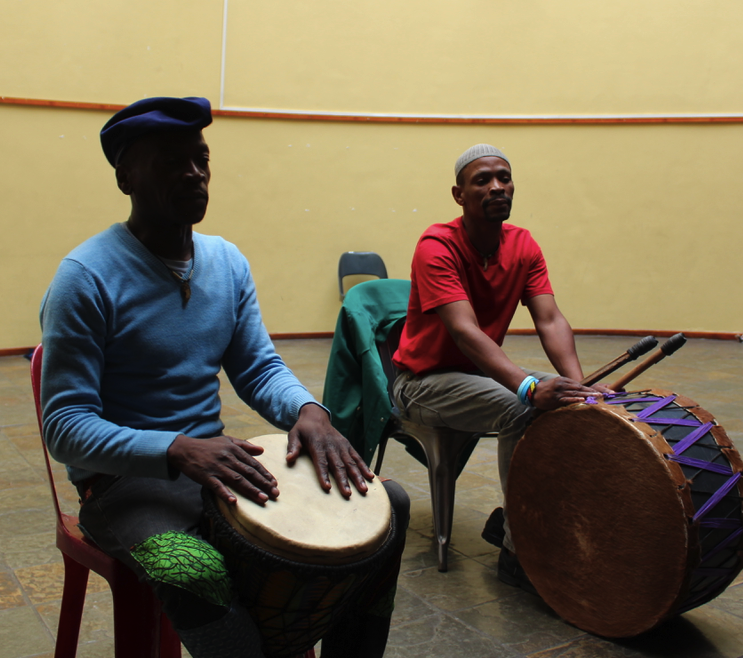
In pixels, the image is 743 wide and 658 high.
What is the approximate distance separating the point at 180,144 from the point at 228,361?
1.56ft

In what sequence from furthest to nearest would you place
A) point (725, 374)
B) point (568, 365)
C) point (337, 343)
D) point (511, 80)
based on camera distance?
point (511, 80) < point (725, 374) < point (337, 343) < point (568, 365)

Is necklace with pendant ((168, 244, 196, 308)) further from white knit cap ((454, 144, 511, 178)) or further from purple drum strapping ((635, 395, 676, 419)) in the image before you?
white knit cap ((454, 144, 511, 178))

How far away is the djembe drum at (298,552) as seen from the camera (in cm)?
117

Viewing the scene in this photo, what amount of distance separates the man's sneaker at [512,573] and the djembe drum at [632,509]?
0.18 meters

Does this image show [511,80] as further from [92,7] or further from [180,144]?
[180,144]

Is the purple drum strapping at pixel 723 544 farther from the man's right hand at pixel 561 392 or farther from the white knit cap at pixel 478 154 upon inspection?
the white knit cap at pixel 478 154

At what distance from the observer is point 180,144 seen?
1.42 metres

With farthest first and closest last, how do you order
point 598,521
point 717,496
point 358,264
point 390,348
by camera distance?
1. point 358,264
2. point 390,348
3. point 598,521
4. point 717,496

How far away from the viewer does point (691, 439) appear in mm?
1820

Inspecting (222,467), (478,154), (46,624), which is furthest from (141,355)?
(478,154)

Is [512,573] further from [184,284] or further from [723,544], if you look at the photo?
[184,284]

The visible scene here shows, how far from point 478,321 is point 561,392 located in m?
0.61

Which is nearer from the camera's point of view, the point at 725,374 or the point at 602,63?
the point at 725,374

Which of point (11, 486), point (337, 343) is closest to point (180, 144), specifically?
point (337, 343)
